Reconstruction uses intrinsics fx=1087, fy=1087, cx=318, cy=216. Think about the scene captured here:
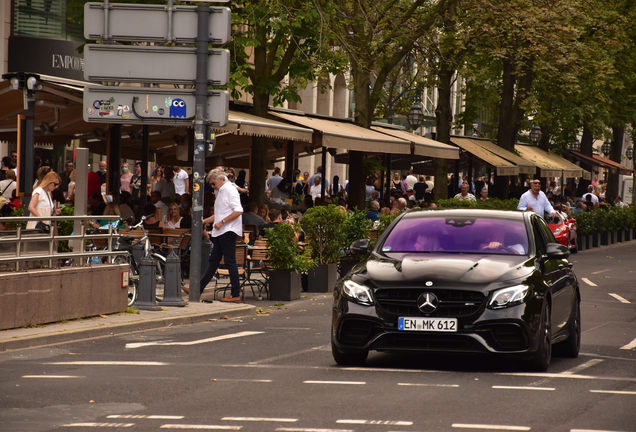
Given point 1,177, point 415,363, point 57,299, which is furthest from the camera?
point 1,177

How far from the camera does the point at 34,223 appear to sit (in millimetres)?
12070

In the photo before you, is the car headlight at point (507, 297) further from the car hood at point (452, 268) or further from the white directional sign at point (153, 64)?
the white directional sign at point (153, 64)

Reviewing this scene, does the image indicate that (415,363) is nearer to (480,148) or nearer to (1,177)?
(1,177)

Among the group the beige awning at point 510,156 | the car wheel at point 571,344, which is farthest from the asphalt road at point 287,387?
the beige awning at point 510,156

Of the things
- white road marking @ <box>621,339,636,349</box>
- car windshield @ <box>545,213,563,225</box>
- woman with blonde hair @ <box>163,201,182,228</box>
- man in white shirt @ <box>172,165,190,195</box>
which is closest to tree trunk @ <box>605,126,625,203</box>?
car windshield @ <box>545,213,563,225</box>

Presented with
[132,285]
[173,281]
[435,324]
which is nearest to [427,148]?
[173,281]

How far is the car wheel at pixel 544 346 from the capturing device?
29.2 feet

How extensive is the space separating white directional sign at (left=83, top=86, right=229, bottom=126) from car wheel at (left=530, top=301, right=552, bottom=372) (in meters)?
6.19

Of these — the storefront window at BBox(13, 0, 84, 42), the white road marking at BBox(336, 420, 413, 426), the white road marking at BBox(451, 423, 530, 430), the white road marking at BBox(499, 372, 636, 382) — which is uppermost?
the storefront window at BBox(13, 0, 84, 42)

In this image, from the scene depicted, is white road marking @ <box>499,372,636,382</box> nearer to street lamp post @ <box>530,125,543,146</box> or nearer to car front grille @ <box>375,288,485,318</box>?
car front grille @ <box>375,288,485,318</box>

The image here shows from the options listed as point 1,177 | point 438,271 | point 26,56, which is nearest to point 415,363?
point 438,271

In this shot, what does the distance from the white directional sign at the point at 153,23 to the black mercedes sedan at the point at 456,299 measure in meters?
5.25

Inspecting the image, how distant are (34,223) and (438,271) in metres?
5.20

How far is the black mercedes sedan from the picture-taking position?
872 cm
